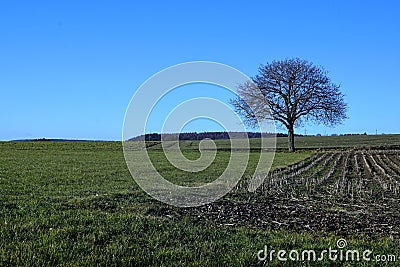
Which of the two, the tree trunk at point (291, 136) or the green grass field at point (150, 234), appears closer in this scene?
the green grass field at point (150, 234)

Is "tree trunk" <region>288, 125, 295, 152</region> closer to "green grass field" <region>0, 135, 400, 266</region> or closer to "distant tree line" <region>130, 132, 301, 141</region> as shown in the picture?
"distant tree line" <region>130, 132, 301, 141</region>

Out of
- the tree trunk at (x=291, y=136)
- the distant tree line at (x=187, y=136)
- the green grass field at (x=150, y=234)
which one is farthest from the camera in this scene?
the tree trunk at (x=291, y=136)

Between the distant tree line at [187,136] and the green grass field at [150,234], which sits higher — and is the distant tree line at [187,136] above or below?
above

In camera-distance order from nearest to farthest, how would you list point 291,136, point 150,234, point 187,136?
point 150,234
point 187,136
point 291,136

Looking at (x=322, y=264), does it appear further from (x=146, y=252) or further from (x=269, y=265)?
(x=146, y=252)

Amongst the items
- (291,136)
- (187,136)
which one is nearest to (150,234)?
(187,136)

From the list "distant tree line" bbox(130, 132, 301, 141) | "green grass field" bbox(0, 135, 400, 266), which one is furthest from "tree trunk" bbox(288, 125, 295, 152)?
"green grass field" bbox(0, 135, 400, 266)

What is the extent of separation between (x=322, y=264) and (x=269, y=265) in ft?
2.82

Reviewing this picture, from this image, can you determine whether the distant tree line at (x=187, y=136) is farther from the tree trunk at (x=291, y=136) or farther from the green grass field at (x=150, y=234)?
the tree trunk at (x=291, y=136)

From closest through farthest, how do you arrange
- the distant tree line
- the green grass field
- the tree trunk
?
the green grass field → the distant tree line → the tree trunk

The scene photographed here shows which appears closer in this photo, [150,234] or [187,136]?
[150,234]

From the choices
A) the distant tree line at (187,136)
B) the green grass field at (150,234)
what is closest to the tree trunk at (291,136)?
the distant tree line at (187,136)

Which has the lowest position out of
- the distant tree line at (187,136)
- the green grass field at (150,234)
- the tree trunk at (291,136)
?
the green grass field at (150,234)

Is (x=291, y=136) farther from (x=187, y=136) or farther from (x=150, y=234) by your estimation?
(x=150, y=234)
